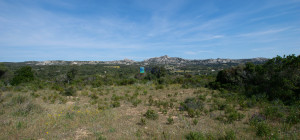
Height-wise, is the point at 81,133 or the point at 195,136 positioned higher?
the point at 195,136

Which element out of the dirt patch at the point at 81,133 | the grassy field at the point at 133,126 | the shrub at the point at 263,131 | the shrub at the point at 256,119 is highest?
the shrub at the point at 263,131

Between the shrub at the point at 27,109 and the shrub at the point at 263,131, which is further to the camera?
the shrub at the point at 27,109

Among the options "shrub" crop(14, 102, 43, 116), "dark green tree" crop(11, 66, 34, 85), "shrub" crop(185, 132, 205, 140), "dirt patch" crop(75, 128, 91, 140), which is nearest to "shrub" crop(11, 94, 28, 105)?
"shrub" crop(14, 102, 43, 116)

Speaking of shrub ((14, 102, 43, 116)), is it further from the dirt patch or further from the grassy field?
the dirt patch

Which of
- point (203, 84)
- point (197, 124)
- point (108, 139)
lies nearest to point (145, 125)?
point (108, 139)

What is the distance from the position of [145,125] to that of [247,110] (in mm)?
5223

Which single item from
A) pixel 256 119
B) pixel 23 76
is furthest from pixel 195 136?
pixel 23 76

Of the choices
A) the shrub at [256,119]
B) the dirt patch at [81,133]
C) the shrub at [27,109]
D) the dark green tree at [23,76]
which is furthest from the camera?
the dark green tree at [23,76]

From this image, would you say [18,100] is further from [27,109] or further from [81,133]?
[81,133]

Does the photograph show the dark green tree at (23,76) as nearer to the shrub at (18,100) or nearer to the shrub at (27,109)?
the shrub at (18,100)

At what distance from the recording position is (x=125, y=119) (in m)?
5.91

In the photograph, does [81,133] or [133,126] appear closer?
[81,133]

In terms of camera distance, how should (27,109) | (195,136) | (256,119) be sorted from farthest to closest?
(27,109) → (256,119) → (195,136)

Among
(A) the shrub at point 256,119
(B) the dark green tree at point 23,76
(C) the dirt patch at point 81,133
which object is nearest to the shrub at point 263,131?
(A) the shrub at point 256,119
